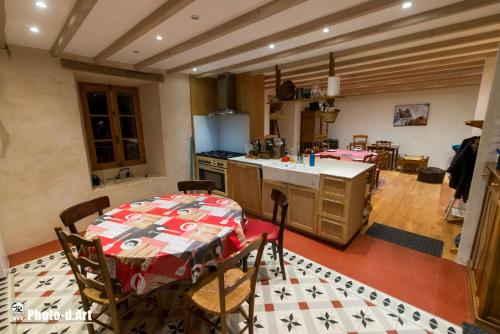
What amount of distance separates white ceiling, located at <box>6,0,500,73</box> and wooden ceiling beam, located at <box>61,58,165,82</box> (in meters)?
0.19

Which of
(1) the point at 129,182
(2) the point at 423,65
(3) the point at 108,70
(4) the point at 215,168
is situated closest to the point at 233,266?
(4) the point at 215,168

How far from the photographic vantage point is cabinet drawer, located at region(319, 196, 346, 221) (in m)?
2.56

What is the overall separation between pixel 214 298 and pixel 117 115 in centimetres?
360

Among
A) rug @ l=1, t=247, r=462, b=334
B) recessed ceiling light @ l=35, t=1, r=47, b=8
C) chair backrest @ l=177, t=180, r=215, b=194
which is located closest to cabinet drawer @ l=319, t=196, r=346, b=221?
rug @ l=1, t=247, r=462, b=334

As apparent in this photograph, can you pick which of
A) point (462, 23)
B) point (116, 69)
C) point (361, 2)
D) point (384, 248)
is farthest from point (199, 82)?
point (384, 248)

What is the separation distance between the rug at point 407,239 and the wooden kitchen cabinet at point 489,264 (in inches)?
25.6

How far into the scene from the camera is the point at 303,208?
2898 millimetres

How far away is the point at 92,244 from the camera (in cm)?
127

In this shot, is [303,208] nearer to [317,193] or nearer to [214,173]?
[317,193]

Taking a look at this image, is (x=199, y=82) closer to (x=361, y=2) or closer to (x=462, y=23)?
(x=361, y=2)

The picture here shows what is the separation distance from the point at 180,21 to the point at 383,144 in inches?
283

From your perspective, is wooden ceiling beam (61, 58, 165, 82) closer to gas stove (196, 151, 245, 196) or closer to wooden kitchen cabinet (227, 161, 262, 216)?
gas stove (196, 151, 245, 196)

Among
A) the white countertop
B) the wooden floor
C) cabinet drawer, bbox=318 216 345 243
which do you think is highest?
the white countertop

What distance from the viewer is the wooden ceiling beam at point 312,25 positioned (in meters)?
1.64
